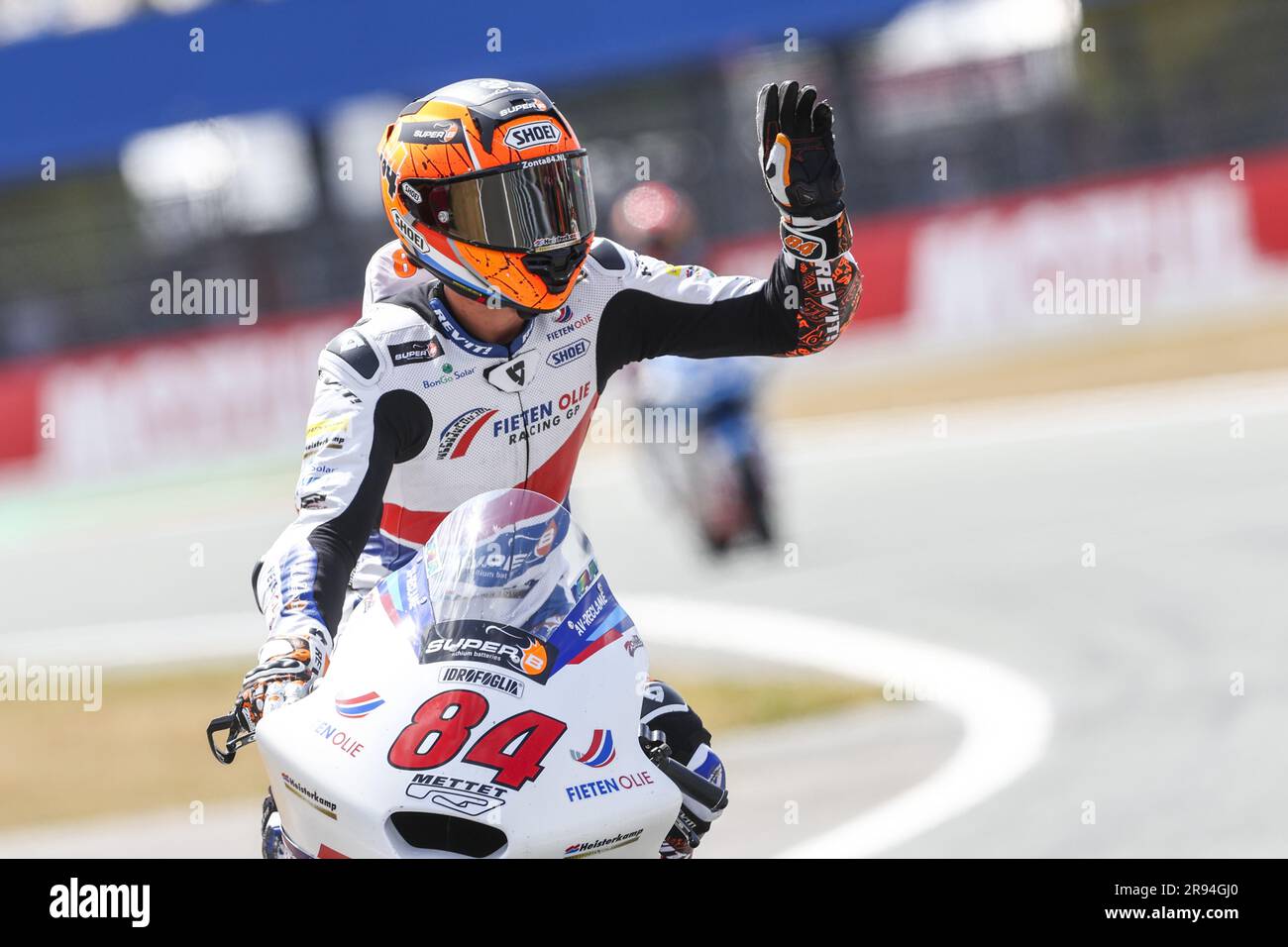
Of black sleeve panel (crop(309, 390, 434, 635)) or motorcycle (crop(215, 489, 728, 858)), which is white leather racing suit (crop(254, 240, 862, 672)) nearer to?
black sleeve panel (crop(309, 390, 434, 635))

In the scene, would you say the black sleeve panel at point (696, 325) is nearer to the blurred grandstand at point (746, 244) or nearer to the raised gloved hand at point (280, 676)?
the raised gloved hand at point (280, 676)

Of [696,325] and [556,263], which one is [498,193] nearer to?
[556,263]

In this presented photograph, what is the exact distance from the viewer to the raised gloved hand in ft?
11.5

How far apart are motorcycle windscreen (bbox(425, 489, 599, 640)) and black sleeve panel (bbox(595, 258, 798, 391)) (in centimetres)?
112

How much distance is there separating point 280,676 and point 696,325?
1.59 m

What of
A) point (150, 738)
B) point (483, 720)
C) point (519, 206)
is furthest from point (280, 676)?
point (150, 738)

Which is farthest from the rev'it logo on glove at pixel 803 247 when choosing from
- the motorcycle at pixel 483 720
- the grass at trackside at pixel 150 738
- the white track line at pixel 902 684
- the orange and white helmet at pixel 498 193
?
the grass at trackside at pixel 150 738

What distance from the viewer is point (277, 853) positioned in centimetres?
386

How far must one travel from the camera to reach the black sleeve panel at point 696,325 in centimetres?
460

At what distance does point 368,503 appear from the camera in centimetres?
405

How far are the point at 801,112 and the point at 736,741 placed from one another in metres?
5.32

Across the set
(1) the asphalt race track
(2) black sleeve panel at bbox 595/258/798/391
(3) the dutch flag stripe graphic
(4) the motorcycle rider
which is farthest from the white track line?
(3) the dutch flag stripe graphic

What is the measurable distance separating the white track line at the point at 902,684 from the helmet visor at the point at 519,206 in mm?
3352

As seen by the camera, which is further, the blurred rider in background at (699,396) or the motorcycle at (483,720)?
the blurred rider in background at (699,396)
